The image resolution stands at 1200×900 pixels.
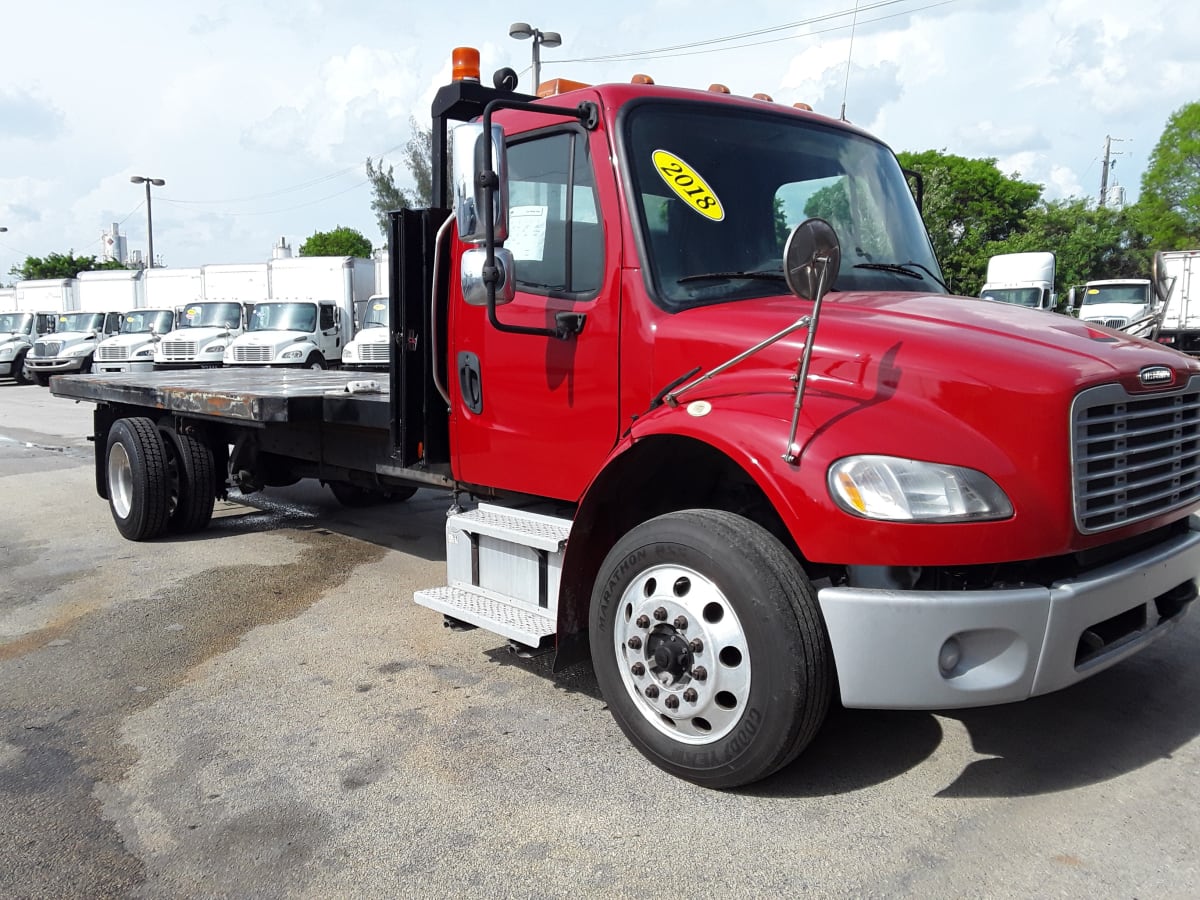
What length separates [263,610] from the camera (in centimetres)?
563

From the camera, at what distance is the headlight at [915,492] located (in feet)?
9.55

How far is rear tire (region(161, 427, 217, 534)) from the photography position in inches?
284

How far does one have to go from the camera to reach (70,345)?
88.6 ft

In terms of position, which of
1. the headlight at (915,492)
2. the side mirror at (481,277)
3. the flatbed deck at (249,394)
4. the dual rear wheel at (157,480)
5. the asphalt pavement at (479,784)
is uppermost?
the side mirror at (481,277)

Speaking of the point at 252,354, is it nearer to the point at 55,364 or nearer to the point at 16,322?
the point at 55,364

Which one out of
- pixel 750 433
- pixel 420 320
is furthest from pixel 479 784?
pixel 420 320

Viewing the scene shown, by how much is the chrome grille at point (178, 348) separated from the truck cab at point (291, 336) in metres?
0.97

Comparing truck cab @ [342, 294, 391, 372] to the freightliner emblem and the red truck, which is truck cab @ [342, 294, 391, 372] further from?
the freightliner emblem

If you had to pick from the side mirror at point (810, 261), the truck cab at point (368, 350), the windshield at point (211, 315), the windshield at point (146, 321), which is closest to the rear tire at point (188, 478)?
the side mirror at point (810, 261)

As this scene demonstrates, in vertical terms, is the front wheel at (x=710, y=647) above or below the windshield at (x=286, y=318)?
below

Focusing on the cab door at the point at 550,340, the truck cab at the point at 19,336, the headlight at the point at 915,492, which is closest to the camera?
the headlight at the point at 915,492

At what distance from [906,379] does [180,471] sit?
18.8 ft

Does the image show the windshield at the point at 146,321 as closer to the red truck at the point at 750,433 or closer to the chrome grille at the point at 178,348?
the chrome grille at the point at 178,348

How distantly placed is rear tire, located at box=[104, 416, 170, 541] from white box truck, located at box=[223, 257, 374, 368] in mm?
12793
